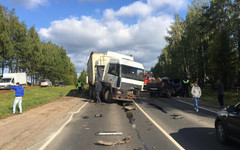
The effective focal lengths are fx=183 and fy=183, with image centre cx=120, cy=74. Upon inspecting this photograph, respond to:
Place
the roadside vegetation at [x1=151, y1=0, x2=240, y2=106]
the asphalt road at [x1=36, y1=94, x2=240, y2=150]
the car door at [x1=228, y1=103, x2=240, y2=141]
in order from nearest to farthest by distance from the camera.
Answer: the car door at [x1=228, y1=103, x2=240, y2=141] → the asphalt road at [x1=36, y1=94, x2=240, y2=150] → the roadside vegetation at [x1=151, y1=0, x2=240, y2=106]

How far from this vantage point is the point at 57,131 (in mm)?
6555

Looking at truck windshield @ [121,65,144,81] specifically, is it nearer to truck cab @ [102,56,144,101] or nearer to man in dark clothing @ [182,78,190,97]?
truck cab @ [102,56,144,101]

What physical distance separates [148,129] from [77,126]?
110 inches

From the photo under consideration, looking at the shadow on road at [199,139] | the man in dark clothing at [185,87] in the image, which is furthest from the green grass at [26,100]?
the man in dark clothing at [185,87]

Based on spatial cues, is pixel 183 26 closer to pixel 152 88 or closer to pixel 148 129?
pixel 152 88

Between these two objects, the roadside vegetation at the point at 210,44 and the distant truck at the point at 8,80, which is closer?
the roadside vegetation at the point at 210,44

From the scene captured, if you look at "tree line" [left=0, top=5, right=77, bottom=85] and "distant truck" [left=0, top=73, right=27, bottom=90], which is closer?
"distant truck" [left=0, top=73, right=27, bottom=90]

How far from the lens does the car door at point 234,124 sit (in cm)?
418

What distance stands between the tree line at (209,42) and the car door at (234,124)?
2183cm

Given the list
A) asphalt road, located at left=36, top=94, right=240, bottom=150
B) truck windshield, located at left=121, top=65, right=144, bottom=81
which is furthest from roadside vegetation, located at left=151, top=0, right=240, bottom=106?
asphalt road, located at left=36, top=94, right=240, bottom=150

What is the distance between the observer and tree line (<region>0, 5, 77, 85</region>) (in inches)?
1292

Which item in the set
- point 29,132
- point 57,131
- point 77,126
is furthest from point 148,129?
point 29,132

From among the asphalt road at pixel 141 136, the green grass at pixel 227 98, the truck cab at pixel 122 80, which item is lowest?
the asphalt road at pixel 141 136

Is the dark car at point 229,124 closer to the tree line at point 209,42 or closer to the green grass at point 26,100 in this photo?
the green grass at point 26,100
